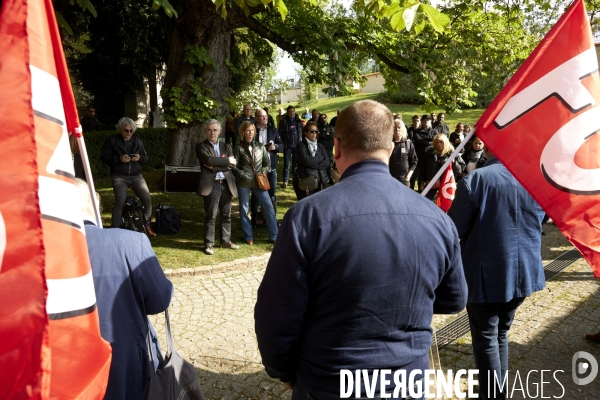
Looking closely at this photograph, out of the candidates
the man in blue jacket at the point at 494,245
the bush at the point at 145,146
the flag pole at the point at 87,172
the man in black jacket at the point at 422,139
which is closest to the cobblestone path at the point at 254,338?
the man in blue jacket at the point at 494,245

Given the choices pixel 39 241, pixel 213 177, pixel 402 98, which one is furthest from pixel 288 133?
pixel 402 98

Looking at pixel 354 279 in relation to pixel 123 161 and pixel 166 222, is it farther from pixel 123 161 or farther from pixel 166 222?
pixel 166 222

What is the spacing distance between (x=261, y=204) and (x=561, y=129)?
5761 mm

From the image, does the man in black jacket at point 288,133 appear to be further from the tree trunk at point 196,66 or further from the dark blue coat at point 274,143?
the dark blue coat at point 274,143

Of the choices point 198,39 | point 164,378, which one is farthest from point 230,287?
point 198,39

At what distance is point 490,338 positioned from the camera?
11.8 feet

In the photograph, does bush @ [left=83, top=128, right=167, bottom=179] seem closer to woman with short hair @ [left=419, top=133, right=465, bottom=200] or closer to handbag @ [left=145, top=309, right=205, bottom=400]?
woman with short hair @ [left=419, top=133, right=465, bottom=200]

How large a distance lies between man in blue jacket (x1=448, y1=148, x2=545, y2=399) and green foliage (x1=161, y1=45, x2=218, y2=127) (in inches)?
341

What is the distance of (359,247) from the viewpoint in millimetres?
2008

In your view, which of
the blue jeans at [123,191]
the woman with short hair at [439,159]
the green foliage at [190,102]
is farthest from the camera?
the green foliage at [190,102]

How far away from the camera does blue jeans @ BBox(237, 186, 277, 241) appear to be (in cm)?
823

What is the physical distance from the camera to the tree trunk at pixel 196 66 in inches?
439

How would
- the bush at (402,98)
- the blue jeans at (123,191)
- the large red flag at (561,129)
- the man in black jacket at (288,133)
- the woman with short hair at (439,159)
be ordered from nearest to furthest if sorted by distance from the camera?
the large red flag at (561,129) < the woman with short hair at (439,159) < the blue jeans at (123,191) < the man in black jacket at (288,133) < the bush at (402,98)

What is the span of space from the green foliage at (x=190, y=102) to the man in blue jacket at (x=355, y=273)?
9558mm
